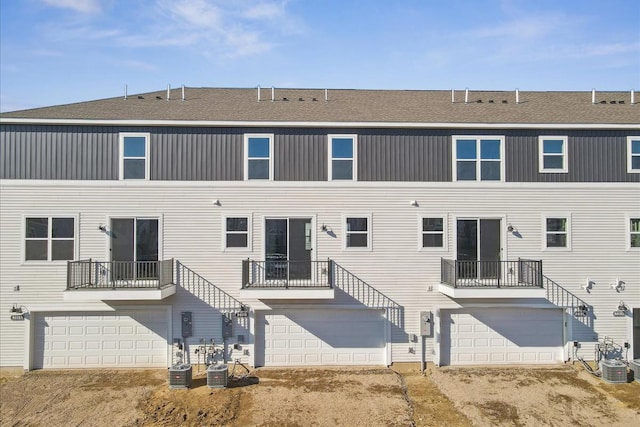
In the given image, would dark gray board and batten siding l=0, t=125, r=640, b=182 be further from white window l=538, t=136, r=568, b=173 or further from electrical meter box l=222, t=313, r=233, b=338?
electrical meter box l=222, t=313, r=233, b=338

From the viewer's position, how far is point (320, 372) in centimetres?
1164

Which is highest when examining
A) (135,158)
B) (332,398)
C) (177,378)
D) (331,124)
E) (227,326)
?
(331,124)

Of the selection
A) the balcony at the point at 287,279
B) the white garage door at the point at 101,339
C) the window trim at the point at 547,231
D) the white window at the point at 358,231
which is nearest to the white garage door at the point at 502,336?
the window trim at the point at 547,231

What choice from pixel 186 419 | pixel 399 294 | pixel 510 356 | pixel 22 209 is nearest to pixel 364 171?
pixel 399 294

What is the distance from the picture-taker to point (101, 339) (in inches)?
466

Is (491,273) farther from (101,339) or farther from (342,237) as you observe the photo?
(101,339)

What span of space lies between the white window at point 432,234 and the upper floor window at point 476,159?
1.59 m

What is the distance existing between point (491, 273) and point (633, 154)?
235 inches

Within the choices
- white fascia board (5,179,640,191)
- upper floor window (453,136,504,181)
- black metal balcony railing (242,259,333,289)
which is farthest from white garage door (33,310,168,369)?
upper floor window (453,136,504,181)

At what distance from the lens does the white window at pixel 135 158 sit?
12.0 meters

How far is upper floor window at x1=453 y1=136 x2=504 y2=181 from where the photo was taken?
12227mm

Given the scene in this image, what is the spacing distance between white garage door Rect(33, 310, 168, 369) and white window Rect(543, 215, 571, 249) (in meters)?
12.1

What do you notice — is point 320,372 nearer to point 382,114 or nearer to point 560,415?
point 560,415

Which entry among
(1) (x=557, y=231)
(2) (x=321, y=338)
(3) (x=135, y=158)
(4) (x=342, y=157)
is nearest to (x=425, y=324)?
(2) (x=321, y=338)
